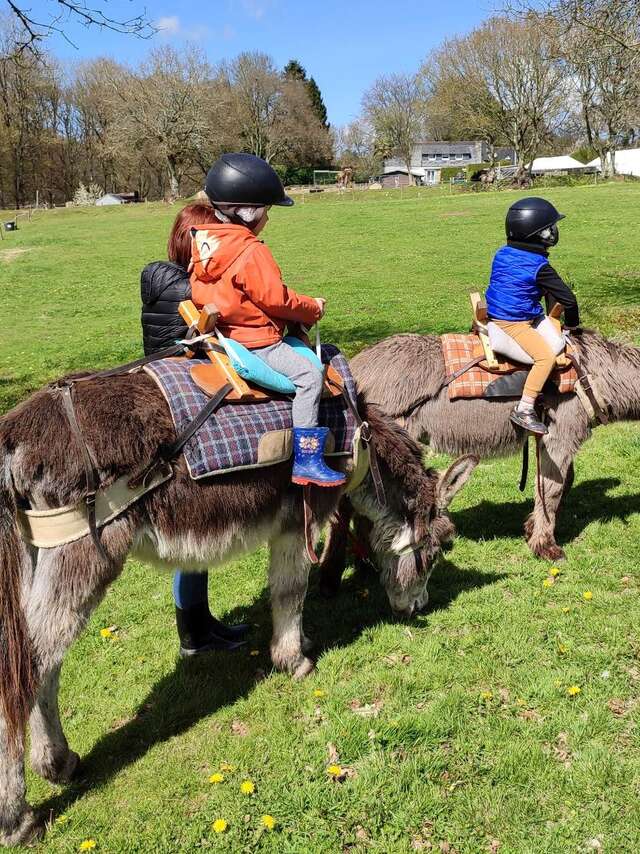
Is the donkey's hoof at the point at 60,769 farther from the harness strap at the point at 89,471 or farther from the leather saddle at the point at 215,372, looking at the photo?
the leather saddle at the point at 215,372

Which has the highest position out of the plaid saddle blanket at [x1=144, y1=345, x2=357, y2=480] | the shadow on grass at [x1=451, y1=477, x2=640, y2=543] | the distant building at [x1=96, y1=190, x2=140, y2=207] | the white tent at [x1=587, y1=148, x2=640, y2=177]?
the white tent at [x1=587, y1=148, x2=640, y2=177]

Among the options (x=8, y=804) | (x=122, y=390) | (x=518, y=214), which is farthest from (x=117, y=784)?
(x=518, y=214)

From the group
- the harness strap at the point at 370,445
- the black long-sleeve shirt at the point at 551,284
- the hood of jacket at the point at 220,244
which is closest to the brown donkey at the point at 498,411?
the black long-sleeve shirt at the point at 551,284

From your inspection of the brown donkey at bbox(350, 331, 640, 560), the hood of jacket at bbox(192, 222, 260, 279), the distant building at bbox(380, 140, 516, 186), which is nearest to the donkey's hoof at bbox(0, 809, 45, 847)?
the hood of jacket at bbox(192, 222, 260, 279)

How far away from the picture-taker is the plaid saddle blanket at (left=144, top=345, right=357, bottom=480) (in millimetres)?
3289

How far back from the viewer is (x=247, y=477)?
350cm

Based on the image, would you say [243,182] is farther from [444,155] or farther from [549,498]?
[444,155]

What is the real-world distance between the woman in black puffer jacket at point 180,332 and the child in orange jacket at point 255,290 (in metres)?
0.68

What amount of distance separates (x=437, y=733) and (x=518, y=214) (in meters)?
3.71

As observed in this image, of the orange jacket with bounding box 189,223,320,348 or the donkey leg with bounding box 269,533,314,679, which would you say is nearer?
the orange jacket with bounding box 189,223,320,348

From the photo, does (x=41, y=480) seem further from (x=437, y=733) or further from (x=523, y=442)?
(x=523, y=442)

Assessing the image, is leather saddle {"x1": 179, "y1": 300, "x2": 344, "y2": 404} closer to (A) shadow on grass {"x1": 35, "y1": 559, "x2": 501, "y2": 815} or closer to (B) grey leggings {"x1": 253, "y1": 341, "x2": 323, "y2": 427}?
(B) grey leggings {"x1": 253, "y1": 341, "x2": 323, "y2": 427}

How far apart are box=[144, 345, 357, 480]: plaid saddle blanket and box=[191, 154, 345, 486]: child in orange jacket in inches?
4.6

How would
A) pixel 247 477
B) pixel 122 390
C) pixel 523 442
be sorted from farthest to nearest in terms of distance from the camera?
1. pixel 523 442
2. pixel 247 477
3. pixel 122 390
